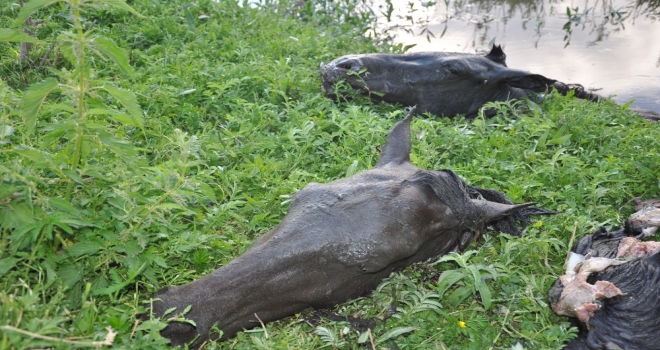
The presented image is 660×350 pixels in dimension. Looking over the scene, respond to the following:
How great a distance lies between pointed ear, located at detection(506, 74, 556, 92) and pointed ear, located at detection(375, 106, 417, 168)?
6.83ft

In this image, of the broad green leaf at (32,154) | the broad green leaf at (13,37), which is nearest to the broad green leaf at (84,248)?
the broad green leaf at (32,154)

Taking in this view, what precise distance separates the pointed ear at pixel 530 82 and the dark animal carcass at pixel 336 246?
7.99 ft

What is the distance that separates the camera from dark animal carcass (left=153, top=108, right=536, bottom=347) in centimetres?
320

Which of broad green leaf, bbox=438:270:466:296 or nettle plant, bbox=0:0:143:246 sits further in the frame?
broad green leaf, bbox=438:270:466:296

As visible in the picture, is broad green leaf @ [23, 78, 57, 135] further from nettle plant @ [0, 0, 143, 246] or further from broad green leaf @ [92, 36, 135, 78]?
broad green leaf @ [92, 36, 135, 78]

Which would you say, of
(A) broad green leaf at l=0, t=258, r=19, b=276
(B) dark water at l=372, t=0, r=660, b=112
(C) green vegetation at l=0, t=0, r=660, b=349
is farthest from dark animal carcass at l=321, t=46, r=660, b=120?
(A) broad green leaf at l=0, t=258, r=19, b=276

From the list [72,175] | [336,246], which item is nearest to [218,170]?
[336,246]

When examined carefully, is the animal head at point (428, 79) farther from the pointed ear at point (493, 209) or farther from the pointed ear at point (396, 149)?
the pointed ear at point (493, 209)

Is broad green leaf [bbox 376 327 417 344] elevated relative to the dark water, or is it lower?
elevated

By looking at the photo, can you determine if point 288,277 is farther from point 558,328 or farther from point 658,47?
point 658,47

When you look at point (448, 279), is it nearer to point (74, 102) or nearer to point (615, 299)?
point (615, 299)

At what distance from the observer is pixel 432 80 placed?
6039 mm

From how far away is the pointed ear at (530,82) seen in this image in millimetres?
6188

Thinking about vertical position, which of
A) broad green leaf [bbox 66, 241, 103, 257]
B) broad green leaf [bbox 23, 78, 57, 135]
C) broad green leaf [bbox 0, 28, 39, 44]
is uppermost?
broad green leaf [bbox 0, 28, 39, 44]
